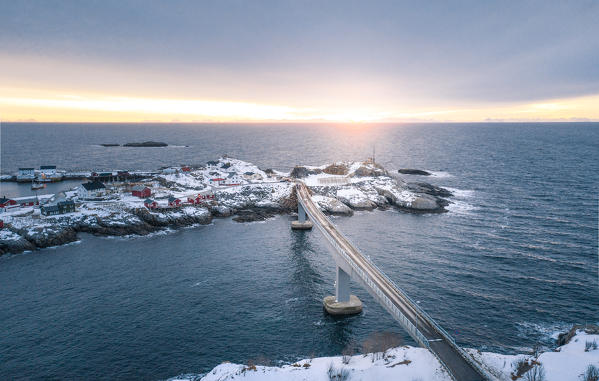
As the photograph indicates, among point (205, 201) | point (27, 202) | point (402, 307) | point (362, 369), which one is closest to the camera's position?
point (362, 369)

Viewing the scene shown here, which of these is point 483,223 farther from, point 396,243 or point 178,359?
point 178,359

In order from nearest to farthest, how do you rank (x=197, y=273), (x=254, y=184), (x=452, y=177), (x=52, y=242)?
(x=197, y=273), (x=52, y=242), (x=254, y=184), (x=452, y=177)

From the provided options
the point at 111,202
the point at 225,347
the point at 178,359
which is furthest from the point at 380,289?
the point at 111,202

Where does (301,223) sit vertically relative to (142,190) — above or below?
below

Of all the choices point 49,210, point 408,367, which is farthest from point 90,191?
point 408,367

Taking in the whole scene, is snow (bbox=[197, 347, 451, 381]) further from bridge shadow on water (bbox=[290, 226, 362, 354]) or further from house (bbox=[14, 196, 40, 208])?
house (bbox=[14, 196, 40, 208])

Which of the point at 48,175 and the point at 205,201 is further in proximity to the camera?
the point at 48,175

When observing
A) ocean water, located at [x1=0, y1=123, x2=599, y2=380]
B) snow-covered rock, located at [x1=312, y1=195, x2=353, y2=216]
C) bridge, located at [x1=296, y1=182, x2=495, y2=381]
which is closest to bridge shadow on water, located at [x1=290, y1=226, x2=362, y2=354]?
ocean water, located at [x1=0, y1=123, x2=599, y2=380]

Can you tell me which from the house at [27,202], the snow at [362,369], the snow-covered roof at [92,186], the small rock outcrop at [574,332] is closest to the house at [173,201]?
the snow-covered roof at [92,186]

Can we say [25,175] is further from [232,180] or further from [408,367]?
[408,367]
